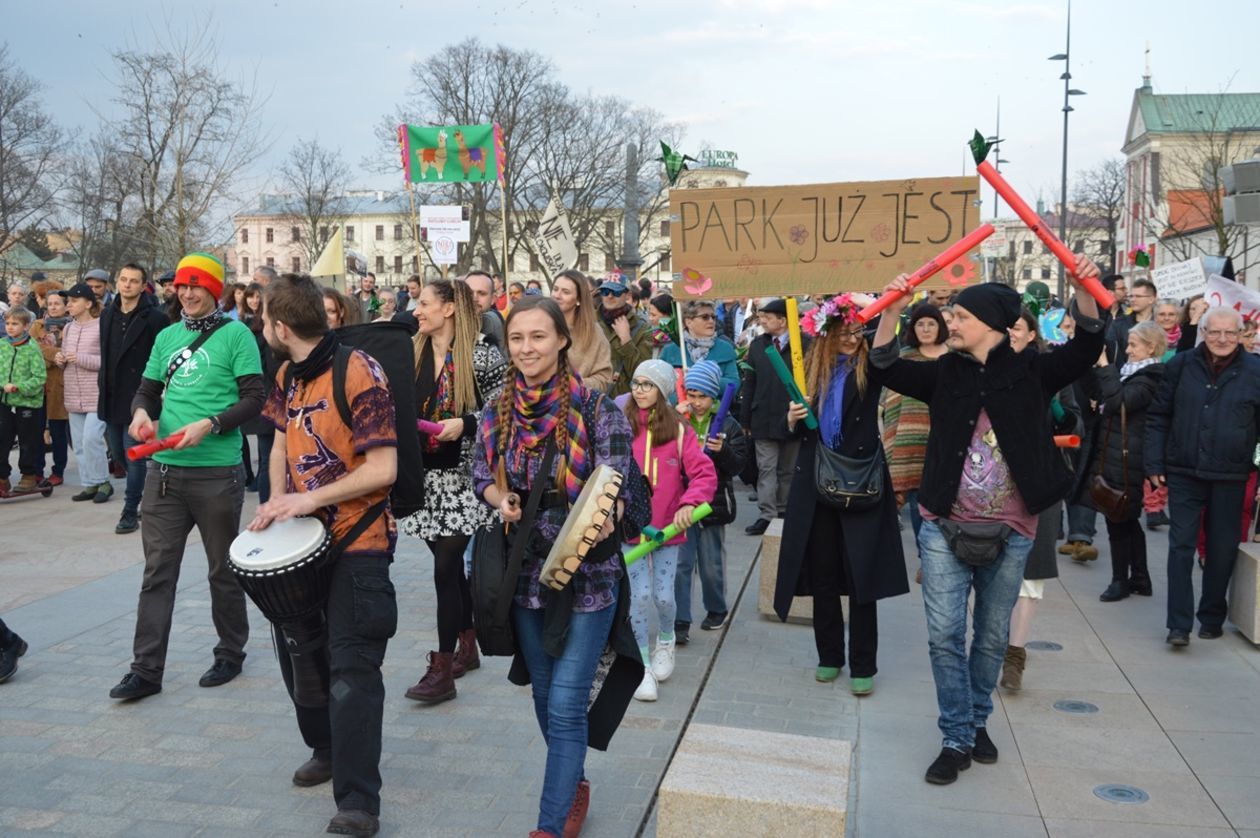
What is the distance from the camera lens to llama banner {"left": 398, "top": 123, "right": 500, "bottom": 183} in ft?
52.3

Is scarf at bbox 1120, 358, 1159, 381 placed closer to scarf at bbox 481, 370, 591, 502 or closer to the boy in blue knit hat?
the boy in blue knit hat

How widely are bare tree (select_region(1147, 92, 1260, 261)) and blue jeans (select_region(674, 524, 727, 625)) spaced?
1000 centimetres

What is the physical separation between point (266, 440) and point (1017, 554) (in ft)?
24.2

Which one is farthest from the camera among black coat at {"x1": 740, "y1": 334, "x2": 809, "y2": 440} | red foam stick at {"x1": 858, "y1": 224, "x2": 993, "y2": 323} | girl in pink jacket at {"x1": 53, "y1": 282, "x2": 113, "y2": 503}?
girl in pink jacket at {"x1": 53, "y1": 282, "x2": 113, "y2": 503}

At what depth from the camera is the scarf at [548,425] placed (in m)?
3.99

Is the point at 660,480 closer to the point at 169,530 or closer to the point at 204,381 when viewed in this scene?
the point at 204,381

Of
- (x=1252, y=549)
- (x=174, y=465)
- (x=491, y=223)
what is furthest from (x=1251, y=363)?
(x=491, y=223)

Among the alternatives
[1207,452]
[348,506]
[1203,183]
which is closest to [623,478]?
[348,506]

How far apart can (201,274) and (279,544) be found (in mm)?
2193

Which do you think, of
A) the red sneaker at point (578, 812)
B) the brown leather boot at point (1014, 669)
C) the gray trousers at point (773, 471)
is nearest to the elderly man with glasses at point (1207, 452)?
the brown leather boot at point (1014, 669)

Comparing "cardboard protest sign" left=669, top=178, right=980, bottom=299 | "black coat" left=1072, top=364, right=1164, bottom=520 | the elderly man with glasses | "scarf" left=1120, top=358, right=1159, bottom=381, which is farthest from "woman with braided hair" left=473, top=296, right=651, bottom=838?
"scarf" left=1120, top=358, right=1159, bottom=381

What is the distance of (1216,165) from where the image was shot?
31.4 metres

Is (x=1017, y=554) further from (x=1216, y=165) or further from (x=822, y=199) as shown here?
(x=1216, y=165)

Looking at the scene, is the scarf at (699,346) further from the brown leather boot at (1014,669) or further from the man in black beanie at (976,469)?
the man in black beanie at (976,469)
